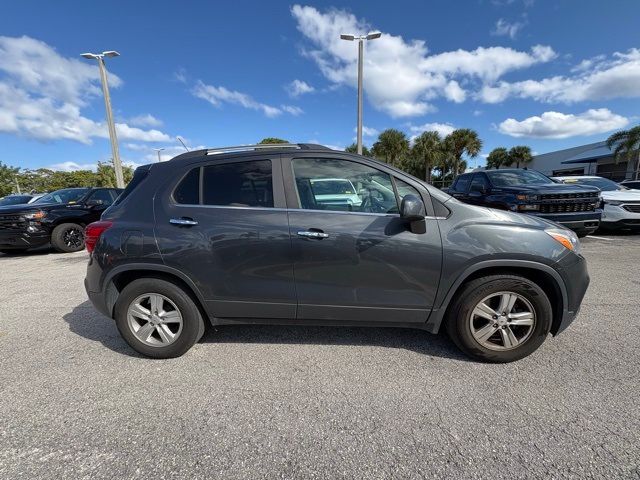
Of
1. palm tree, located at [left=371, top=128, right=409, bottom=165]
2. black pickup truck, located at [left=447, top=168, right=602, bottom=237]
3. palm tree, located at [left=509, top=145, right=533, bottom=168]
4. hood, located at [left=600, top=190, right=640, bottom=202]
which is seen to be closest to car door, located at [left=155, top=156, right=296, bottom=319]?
black pickup truck, located at [left=447, top=168, right=602, bottom=237]

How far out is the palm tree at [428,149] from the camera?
1485 inches

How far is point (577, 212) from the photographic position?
637 centimetres

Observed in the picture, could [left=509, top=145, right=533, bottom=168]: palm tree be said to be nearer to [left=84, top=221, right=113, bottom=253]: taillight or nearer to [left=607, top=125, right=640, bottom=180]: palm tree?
[left=607, top=125, right=640, bottom=180]: palm tree

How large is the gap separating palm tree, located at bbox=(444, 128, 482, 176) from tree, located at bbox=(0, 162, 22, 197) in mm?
64574

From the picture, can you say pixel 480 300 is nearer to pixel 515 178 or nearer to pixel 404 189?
pixel 404 189

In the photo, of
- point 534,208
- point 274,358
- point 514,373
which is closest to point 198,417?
point 274,358

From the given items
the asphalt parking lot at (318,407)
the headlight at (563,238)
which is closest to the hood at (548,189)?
the asphalt parking lot at (318,407)

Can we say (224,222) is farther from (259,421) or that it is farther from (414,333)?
(414,333)

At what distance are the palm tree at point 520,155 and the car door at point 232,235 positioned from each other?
5476 cm

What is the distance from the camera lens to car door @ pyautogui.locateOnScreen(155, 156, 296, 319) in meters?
2.61

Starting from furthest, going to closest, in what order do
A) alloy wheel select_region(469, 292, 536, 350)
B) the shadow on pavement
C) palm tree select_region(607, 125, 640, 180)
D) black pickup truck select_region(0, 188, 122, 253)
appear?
palm tree select_region(607, 125, 640, 180) < black pickup truck select_region(0, 188, 122, 253) < the shadow on pavement < alloy wheel select_region(469, 292, 536, 350)

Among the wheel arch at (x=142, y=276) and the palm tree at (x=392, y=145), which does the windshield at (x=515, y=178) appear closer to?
the wheel arch at (x=142, y=276)

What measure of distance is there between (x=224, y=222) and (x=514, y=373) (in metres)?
2.67

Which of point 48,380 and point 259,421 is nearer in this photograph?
point 259,421
